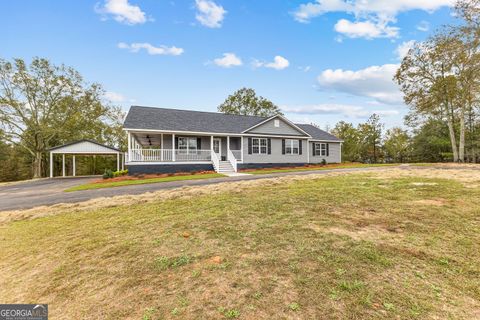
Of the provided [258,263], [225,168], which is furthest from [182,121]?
[258,263]

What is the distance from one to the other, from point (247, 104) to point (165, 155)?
25.7 metres

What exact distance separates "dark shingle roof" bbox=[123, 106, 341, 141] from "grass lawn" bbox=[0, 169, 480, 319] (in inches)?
515

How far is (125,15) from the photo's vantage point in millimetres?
15133

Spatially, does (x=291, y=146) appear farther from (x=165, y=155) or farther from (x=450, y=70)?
(x=450, y=70)

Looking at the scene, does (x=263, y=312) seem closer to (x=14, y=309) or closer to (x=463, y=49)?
(x=14, y=309)

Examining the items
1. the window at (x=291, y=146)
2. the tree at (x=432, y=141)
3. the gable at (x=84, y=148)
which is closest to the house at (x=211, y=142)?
the window at (x=291, y=146)

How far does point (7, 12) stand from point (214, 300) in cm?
2065

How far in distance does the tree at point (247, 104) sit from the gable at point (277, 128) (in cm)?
1880

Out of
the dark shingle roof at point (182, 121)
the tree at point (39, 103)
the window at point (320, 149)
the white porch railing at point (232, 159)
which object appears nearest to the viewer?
the dark shingle roof at point (182, 121)

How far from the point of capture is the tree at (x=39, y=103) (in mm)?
24469

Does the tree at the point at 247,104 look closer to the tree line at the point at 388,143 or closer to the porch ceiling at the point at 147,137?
the tree line at the point at 388,143

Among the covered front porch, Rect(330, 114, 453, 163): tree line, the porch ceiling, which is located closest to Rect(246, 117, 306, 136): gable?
the covered front porch

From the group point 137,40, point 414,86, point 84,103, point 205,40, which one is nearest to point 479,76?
point 414,86

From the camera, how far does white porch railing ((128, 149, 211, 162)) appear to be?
16594 millimetres
